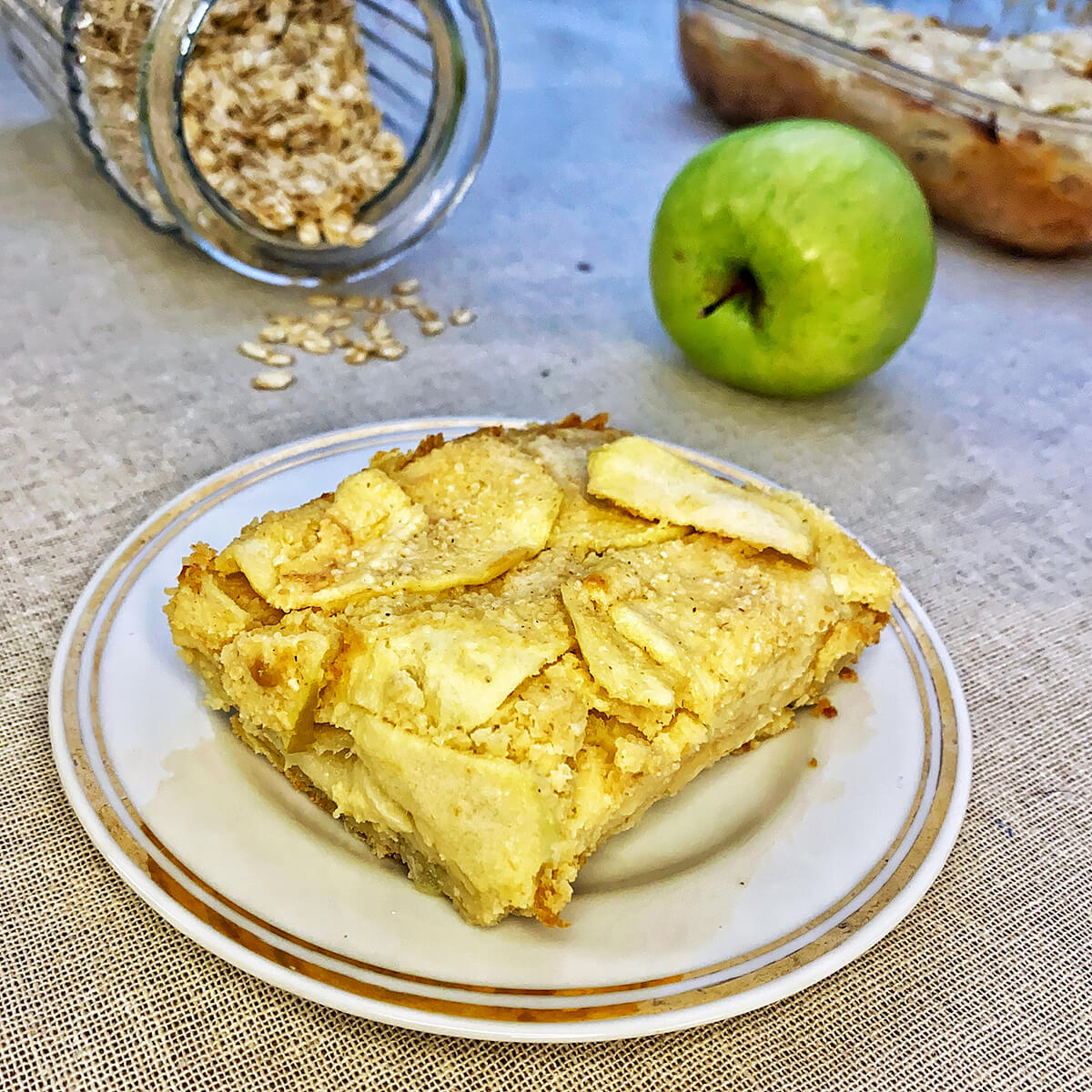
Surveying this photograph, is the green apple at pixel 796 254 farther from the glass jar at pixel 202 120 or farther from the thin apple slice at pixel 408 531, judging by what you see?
the thin apple slice at pixel 408 531

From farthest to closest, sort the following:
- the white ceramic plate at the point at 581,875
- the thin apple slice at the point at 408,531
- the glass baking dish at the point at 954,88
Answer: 1. the glass baking dish at the point at 954,88
2. the thin apple slice at the point at 408,531
3. the white ceramic plate at the point at 581,875

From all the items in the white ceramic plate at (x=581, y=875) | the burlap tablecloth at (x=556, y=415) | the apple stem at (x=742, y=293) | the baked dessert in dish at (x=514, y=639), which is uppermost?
the baked dessert in dish at (x=514, y=639)

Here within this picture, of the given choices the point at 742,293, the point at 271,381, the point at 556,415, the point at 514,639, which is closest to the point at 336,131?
the point at 271,381

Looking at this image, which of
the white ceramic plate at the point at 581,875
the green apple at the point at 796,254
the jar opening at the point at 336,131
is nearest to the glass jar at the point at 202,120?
the jar opening at the point at 336,131

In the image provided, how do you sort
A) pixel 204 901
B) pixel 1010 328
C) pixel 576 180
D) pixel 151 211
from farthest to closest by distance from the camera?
pixel 576 180
pixel 1010 328
pixel 151 211
pixel 204 901

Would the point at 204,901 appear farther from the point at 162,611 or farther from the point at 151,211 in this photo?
the point at 151,211

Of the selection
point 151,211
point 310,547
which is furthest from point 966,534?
point 151,211

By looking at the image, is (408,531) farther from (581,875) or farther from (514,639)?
(581,875)
